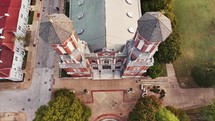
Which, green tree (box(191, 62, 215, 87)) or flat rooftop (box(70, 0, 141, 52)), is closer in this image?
flat rooftop (box(70, 0, 141, 52))

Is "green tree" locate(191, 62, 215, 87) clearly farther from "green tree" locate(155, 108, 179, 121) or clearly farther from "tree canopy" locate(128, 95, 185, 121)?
"green tree" locate(155, 108, 179, 121)

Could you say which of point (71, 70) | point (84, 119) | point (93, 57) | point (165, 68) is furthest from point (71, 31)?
point (165, 68)

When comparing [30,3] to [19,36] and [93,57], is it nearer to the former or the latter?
[19,36]

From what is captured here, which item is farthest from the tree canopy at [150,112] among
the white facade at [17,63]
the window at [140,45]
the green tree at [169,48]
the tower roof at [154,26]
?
the white facade at [17,63]

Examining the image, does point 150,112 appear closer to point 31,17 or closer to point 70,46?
point 70,46

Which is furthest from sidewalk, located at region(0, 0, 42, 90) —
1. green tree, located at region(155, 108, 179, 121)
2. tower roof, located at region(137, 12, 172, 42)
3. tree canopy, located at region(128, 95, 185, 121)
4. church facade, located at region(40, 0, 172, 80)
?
tower roof, located at region(137, 12, 172, 42)

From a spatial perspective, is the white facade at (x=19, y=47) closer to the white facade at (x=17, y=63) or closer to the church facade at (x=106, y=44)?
the white facade at (x=17, y=63)

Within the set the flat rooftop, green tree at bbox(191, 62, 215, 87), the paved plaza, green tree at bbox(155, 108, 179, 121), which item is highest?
the flat rooftop
